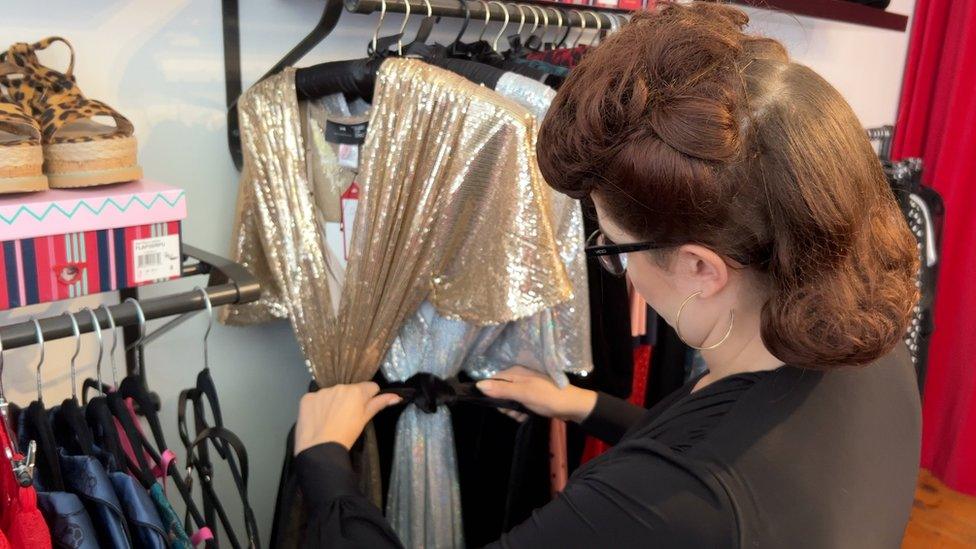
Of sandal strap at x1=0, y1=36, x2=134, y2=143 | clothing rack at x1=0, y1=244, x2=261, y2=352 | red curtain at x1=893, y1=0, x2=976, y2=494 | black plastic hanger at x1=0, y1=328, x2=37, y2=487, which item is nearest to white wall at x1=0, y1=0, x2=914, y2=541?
sandal strap at x1=0, y1=36, x2=134, y2=143

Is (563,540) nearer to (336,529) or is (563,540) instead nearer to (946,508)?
(336,529)

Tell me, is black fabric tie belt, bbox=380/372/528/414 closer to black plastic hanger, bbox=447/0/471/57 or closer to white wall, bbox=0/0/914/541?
white wall, bbox=0/0/914/541

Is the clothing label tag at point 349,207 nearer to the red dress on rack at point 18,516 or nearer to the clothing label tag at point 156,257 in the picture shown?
the clothing label tag at point 156,257

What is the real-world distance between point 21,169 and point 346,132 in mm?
427

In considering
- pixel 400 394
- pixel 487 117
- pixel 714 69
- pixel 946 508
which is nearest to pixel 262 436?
pixel 400 394

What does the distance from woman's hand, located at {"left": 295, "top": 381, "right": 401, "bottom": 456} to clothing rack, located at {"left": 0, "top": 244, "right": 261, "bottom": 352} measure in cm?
19

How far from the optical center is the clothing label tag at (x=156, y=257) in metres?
0.80

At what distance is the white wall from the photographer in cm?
100

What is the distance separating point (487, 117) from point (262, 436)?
0.73 meters

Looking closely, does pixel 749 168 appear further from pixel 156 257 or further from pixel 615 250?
pixel 156 257

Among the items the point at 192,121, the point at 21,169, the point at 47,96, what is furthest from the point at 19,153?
the point at 192,121

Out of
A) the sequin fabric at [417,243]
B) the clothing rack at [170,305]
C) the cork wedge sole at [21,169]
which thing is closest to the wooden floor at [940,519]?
the sequin fabric at [417,243]

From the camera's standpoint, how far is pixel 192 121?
43.8 inches

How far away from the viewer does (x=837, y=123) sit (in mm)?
632
